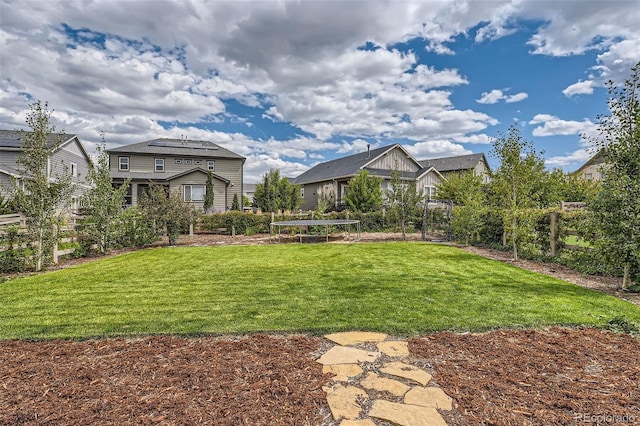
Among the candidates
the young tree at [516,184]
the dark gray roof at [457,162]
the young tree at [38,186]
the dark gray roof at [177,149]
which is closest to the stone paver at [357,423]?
the young tree at [516,184]

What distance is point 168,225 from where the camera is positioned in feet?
39.6

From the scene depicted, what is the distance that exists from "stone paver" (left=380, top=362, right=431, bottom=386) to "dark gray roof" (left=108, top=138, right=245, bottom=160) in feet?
90.7

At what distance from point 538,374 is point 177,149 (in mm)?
30636

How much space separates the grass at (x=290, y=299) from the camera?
3.88m

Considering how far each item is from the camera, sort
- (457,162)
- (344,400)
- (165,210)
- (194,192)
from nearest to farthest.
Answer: (344,400) < (165,210) < (194,192) < (457,162)

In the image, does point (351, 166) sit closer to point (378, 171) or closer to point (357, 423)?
point (378, 171)

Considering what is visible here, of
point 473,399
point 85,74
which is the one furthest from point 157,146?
point 473,399

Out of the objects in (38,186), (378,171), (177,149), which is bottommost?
(38,186)

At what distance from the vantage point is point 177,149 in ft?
93.9

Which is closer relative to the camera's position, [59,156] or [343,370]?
[343,370]

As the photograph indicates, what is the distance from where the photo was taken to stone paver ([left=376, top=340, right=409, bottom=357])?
312 cm

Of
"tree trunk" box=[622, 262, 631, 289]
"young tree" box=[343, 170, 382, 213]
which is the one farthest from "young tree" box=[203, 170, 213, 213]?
"tree trunk" box=[622, 262, 631, 289]

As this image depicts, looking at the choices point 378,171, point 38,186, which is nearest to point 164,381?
point 38,186

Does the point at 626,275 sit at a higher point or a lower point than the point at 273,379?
higher
